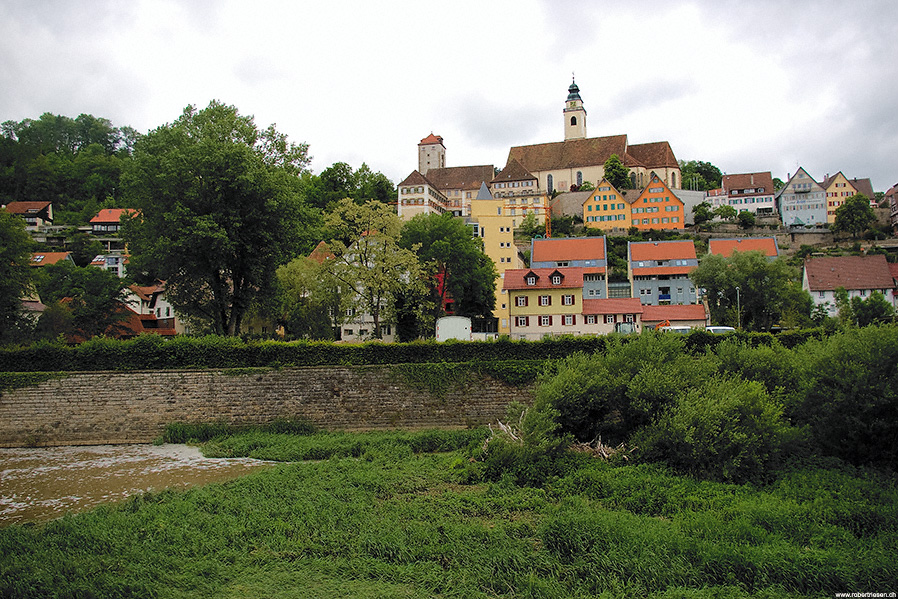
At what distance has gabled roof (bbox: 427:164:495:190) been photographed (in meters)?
94.1

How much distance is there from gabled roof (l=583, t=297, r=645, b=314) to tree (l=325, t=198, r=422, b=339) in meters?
14.8

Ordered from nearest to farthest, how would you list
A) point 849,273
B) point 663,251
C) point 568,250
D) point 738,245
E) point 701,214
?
point 568,250 < point 663,251 < point 849,273 < point 738,245 < point 701,214

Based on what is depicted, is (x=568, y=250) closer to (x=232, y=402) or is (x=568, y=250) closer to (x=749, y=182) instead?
(x=232, y=402)

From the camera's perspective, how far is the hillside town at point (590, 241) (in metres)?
39.9

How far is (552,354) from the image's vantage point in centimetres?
2120

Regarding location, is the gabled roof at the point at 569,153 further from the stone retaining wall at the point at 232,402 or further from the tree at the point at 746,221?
the stone retaining wall at the point at 232,402

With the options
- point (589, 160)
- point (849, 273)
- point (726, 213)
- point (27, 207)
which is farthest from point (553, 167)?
point (27, 207)

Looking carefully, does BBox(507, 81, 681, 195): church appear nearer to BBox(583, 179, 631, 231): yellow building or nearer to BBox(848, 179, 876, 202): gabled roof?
BBox(583, 179, 631, 231): yellow building

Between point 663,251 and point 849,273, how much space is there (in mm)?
18792

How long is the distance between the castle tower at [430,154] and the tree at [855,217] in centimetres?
6188

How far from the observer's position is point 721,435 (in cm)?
1195

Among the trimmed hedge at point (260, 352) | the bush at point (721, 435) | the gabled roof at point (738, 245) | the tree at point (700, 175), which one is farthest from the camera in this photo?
the tree at point (700, 175)

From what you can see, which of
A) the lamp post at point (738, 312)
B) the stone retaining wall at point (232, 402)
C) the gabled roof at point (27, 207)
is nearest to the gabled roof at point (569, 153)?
the lamp post at point (738, 312)

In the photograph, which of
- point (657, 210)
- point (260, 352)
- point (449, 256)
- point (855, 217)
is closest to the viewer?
point (260, 352)
